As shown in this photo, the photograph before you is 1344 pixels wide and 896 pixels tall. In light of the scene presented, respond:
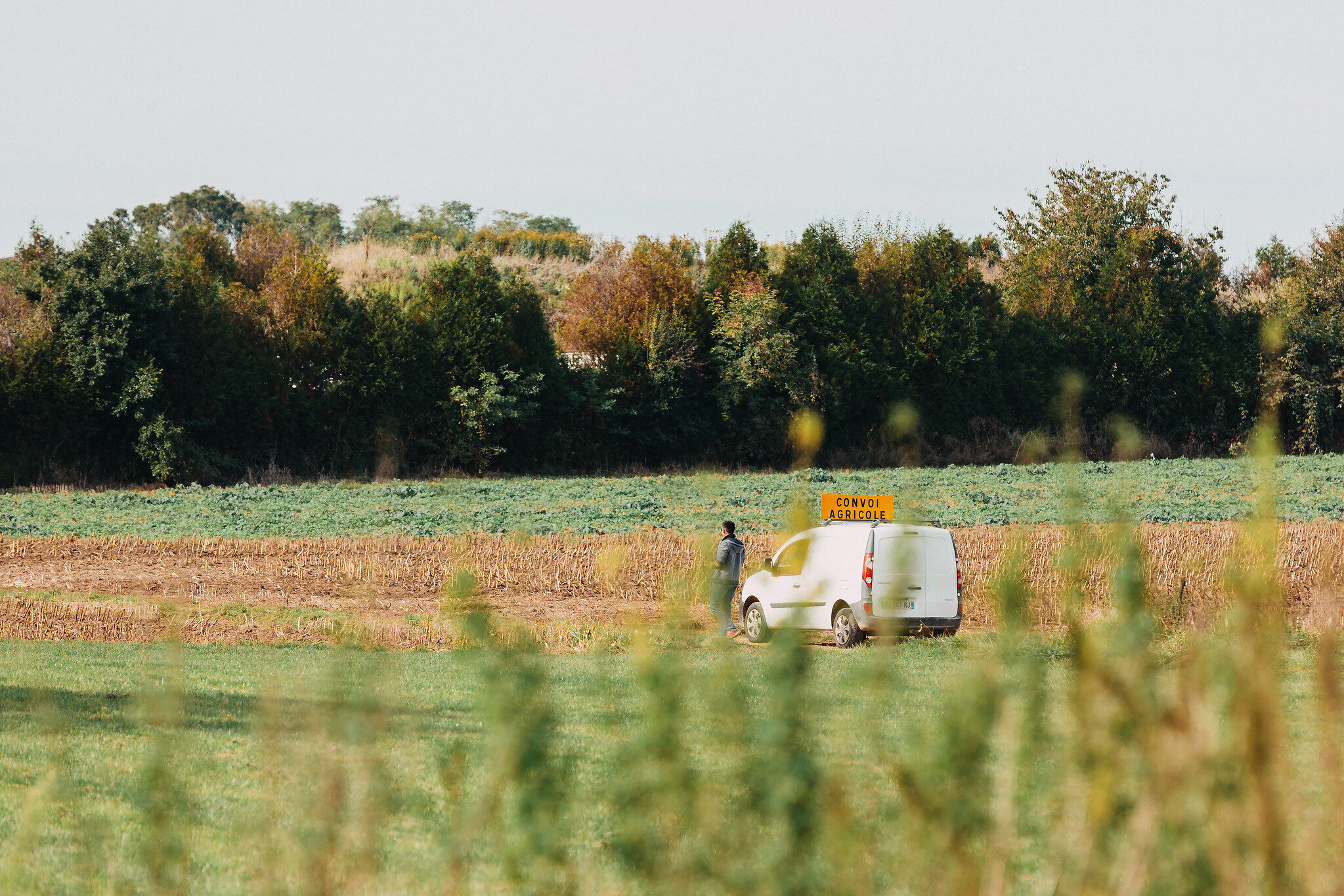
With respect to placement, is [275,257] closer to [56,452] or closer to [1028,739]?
[56,452]

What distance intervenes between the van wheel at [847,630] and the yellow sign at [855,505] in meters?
2.66

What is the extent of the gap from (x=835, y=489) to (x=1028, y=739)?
36.7 meters

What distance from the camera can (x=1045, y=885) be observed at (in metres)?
3.13

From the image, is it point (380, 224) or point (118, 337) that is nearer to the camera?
point (118, 337)

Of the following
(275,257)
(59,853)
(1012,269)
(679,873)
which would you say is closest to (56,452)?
(275,257)

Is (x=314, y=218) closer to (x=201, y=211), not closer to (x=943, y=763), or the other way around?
(x=201, y=211)

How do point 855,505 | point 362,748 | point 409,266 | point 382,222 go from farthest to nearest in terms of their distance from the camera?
point 382,222, point 409,266, point 855,505, point 362,748

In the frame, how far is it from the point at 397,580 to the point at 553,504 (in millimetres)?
12496

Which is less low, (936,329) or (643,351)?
(936,329)

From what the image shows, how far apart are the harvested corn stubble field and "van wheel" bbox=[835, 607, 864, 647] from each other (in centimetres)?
257

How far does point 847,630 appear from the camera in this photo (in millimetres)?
17562

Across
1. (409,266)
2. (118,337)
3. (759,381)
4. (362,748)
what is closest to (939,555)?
(362,748)

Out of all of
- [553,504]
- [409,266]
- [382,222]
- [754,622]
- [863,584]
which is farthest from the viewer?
[382,222]

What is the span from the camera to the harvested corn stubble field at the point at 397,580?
18812 millimetres
